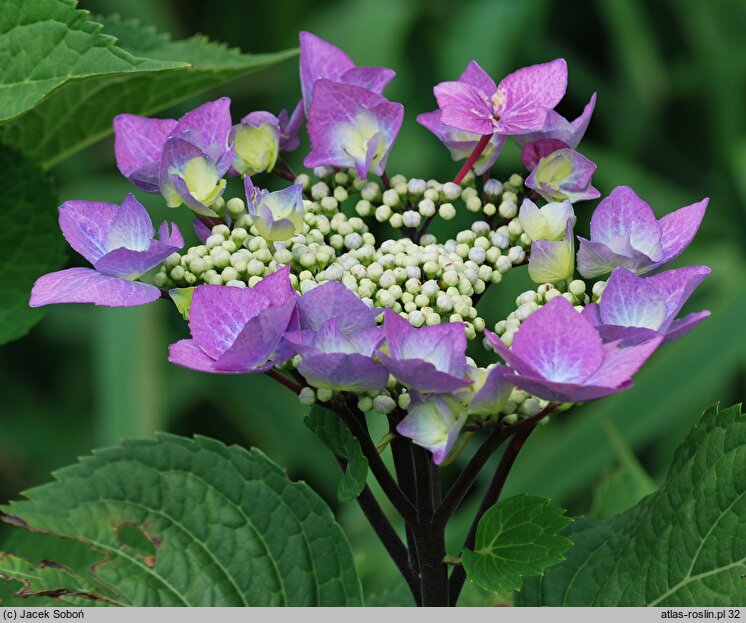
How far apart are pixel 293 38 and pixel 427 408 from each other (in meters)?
1.95

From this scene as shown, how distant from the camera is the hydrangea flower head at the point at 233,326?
66 centimetres

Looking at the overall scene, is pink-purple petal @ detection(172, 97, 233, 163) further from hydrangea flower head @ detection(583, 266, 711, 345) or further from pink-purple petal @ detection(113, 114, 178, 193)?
hydrangea flower head @ detection(583, 266, 711, 345)

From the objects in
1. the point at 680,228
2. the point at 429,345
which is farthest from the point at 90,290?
the point at 680,228

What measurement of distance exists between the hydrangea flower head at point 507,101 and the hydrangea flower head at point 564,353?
0.82 feet

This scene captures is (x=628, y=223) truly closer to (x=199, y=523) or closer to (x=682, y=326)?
(x=682, y=326)

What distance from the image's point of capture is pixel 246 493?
0.88m

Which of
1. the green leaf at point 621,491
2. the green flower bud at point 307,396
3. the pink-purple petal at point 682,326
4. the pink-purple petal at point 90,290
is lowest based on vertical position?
the green leaf at point 621,491

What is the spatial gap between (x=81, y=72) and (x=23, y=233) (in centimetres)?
29

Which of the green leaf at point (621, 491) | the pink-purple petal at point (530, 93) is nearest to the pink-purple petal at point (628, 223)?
the pink-purple petal at point (530, 93)

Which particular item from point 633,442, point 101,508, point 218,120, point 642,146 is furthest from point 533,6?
point 101,508

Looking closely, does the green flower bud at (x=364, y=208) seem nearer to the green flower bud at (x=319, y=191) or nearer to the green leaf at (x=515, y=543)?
the green flower bud at (x=319, y=191)

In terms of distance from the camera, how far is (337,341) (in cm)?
66

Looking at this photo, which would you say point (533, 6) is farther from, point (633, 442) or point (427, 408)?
point (427, 408)

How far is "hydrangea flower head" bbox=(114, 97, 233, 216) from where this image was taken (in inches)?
32.3
